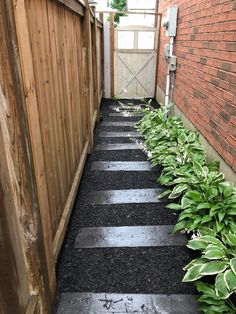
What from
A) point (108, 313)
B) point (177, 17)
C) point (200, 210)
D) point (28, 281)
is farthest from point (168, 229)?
point (177, 17)

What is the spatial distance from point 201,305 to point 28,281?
1.10 meters

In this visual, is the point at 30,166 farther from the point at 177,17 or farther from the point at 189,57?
the point at 177,17

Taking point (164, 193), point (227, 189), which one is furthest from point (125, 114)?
point (227, 189)

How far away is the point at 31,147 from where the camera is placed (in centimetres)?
137

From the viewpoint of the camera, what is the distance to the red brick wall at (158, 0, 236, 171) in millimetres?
2652

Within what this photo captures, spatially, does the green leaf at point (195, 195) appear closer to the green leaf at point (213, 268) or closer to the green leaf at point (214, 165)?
the green leaf at point (214, 165)

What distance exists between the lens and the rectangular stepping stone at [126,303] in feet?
5.91

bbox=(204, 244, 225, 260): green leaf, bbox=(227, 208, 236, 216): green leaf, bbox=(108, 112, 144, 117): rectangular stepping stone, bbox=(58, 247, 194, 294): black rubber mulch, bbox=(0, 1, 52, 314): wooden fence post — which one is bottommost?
bbox=(108, 112, 144, 117): rectangular stepping stone

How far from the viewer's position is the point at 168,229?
2.60m

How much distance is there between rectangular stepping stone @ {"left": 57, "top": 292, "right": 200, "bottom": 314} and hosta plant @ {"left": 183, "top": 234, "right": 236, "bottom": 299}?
0.65ft

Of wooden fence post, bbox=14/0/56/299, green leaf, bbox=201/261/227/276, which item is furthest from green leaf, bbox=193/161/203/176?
wooden fence post, bbox=14/0/56/299

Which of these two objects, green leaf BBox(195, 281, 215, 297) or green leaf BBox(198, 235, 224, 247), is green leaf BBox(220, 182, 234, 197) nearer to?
green leaf BBox(198, 235, 224, 247)

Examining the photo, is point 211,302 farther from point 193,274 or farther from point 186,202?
point 186,202

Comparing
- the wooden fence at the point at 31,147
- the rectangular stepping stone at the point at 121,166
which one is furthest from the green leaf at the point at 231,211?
the rectangular stepping stone at the point at 121,166
